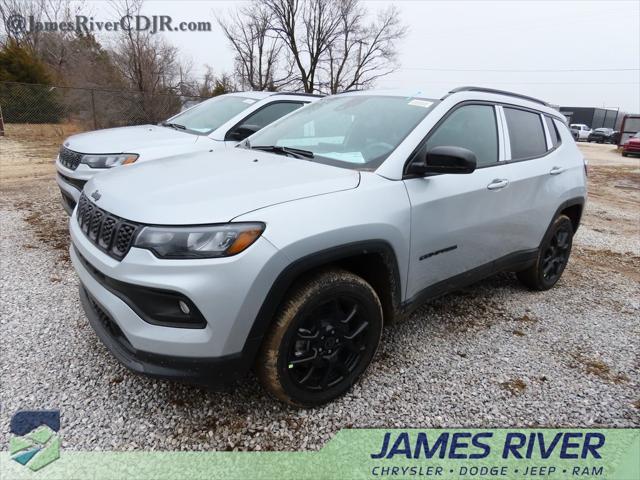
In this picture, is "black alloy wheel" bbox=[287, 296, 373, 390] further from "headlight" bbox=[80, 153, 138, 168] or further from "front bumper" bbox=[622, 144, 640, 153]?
"front bumper" bbox=[622, 144, 640, 153]

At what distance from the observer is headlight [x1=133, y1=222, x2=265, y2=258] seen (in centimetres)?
183

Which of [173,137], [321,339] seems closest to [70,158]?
[173,137]

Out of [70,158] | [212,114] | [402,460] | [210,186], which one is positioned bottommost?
[402,460]

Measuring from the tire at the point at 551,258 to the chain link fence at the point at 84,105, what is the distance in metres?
15.4

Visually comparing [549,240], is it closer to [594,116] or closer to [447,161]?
[447,161]

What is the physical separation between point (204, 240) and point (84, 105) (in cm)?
1748

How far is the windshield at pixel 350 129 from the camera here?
2611mm

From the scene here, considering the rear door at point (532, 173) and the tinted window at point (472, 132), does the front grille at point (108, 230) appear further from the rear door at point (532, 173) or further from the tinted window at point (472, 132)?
the rear door at point (532, 173)

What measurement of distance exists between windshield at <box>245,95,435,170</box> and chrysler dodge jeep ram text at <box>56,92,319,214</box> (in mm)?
862

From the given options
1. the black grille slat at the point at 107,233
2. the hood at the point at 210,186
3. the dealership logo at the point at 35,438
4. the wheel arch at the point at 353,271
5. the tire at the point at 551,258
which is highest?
the hood at the point at 210,186

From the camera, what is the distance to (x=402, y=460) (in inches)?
81.9

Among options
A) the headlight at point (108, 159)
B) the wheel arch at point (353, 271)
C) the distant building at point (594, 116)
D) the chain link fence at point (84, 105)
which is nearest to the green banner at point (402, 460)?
the wheel arch at point (353, 271)

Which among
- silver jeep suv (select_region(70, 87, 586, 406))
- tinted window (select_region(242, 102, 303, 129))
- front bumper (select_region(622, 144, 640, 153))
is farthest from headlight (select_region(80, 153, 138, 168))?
front bumper (select_region(622, 144, 640, 153))

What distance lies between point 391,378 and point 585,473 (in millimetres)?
1064
